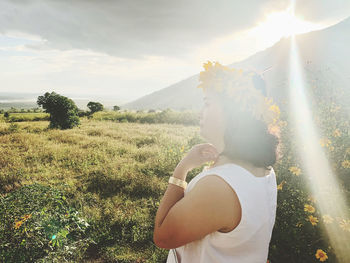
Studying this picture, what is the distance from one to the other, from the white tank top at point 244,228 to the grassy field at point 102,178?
2209mm

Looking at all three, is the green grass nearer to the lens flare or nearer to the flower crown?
the lens flare

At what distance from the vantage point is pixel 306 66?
16.8 feet

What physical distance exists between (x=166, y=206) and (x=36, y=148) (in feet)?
22.4

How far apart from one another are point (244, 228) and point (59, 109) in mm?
9559

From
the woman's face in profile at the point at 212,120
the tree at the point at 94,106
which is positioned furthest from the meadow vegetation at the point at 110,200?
the tree at the point at 94,106

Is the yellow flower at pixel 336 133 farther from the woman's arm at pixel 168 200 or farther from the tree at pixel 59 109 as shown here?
the tree at pixel 59 109

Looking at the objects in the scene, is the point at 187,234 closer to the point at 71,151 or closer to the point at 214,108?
the point at 214,108

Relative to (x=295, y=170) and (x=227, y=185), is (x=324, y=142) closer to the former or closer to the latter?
(x=295, y=170)

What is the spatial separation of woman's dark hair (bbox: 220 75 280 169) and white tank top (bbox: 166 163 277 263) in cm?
11

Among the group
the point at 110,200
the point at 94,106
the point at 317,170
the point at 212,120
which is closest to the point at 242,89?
the point at 212,120

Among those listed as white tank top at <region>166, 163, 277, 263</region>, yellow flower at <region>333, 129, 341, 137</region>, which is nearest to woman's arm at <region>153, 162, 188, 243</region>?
white tank top at <region>166, 163, 277, 263</region>

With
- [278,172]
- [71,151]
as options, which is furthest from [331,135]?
[71,151]

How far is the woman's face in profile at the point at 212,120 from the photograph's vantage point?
4.08 feet

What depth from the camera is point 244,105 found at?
3.91 feet
